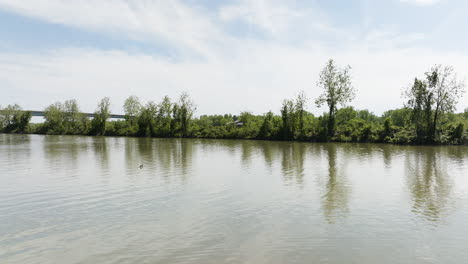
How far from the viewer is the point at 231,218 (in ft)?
33.6

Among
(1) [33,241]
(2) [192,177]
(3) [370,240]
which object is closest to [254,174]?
(2) [192,177]

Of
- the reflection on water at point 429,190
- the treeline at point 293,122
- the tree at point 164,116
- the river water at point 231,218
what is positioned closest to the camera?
the river water at point 231,218

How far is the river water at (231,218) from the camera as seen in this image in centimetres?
750

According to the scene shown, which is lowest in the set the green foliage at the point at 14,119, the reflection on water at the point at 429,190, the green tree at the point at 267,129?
the reflection on water at the point at 429,190

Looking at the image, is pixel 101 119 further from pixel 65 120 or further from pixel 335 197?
pixel 335 197

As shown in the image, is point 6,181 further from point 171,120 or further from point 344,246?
point 171,120

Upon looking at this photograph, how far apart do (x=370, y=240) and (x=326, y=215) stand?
2337mm

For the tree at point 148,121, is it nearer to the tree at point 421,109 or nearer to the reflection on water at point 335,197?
the tree at point 421,109

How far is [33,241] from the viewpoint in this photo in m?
8.27

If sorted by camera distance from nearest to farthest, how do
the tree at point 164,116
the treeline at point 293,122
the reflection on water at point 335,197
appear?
1. the reflection on water at point 335,197
2. the treeline at point 293,122
3. the tree at point 164,116

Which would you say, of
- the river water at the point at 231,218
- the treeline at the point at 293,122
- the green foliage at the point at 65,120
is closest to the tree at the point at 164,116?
the treeline at the point at 293,122

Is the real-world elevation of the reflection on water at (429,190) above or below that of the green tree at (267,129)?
below

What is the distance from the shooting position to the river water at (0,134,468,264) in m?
7.50

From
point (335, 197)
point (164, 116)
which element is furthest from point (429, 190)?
point (164, 116)
